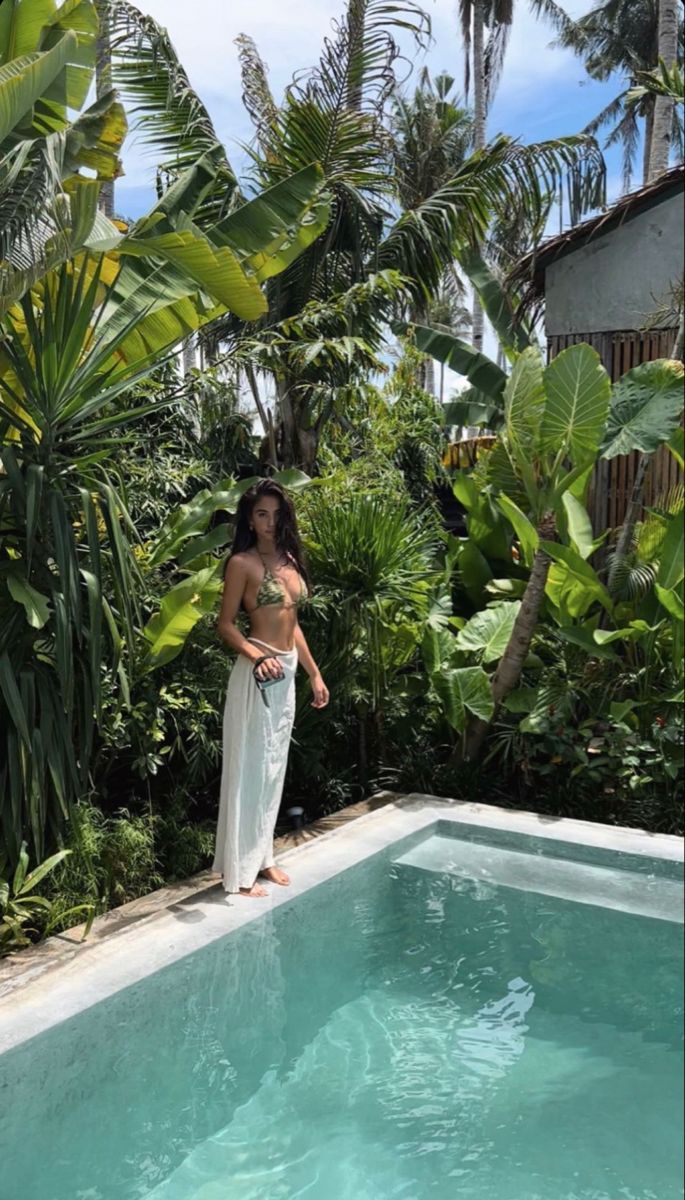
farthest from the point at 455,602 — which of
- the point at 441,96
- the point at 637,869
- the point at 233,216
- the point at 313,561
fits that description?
the point at 441,96

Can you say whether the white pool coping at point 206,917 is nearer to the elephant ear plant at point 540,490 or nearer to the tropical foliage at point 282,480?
the tropical foliage at point 282,480

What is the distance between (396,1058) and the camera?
2.07 m

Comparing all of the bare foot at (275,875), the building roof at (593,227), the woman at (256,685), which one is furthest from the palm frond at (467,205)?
the bare foot at (275,875)

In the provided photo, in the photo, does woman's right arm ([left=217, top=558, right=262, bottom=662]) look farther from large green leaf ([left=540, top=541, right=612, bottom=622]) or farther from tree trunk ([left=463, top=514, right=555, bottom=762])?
tree trunk ([left=463, top=514, right=555, bottom=762])

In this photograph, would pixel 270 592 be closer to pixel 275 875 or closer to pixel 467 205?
pixel 275 875

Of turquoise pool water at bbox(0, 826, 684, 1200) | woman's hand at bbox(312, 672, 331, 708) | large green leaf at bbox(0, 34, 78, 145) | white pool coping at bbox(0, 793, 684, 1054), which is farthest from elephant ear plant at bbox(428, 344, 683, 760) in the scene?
large green leaf at bbox(0, 34, 78, 145)

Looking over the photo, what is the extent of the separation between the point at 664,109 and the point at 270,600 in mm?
12151

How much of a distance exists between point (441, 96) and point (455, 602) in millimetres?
25804

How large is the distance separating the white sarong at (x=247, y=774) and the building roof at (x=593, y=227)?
232 centimetres

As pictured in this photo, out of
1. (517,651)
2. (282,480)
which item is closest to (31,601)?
(282,480)

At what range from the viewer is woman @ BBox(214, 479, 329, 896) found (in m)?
4.66

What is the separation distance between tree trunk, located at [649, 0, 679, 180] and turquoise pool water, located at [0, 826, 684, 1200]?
11.6m

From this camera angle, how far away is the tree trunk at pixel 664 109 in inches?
514

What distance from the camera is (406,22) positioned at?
737cm
